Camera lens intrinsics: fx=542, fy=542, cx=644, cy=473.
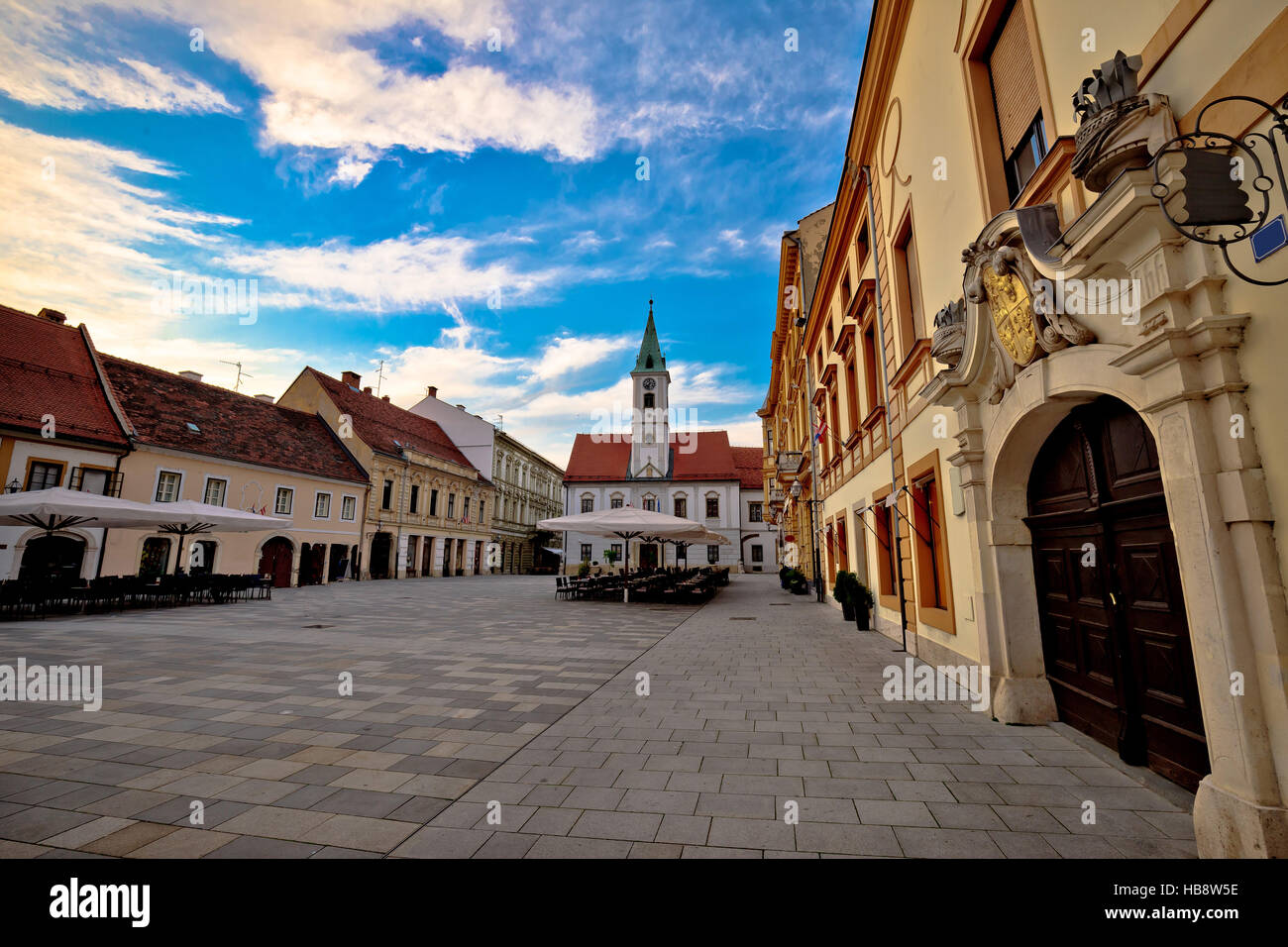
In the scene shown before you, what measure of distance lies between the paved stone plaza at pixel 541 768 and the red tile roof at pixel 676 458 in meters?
44.4

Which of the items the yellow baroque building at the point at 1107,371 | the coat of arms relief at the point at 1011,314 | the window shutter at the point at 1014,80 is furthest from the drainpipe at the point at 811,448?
→ the coat of arms relief at the point at 1011,314

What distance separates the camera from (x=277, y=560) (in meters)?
25.9

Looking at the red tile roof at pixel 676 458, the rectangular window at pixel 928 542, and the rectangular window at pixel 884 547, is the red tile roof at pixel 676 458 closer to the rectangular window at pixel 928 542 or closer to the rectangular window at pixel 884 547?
the rectangular window at pixel 884 547

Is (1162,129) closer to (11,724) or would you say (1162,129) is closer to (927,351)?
(927,351)

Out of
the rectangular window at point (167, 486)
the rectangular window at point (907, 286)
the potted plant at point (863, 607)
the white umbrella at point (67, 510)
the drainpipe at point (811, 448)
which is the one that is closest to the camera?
the rectangular window at point (907, 286)

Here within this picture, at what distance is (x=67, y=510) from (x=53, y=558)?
8336 millimetres

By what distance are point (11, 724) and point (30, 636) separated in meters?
7.38

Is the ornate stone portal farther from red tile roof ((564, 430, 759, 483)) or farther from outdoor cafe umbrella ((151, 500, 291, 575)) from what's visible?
red tile roof ((564, 430, 759, 483))

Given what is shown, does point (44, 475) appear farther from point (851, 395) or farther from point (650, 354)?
point (650, 354)

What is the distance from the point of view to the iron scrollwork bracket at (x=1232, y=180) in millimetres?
2406

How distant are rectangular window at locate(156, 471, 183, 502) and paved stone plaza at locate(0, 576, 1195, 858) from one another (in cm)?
1637

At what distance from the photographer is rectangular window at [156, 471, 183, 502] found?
21.1 m
